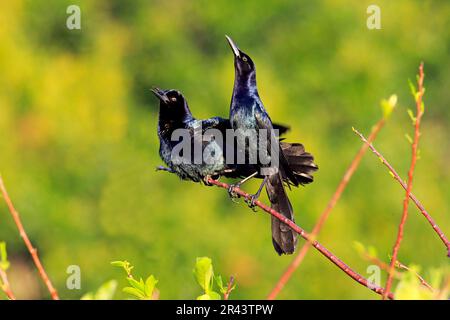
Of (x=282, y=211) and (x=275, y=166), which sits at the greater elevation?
(x=275, y=166)

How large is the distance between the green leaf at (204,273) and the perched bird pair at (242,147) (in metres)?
1.40

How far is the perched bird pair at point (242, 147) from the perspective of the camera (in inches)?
133

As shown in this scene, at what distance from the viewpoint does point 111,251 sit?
15836 millimetres

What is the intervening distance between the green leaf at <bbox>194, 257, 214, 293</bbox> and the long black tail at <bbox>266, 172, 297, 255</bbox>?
1.67m

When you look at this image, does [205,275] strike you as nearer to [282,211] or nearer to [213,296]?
[213,296]

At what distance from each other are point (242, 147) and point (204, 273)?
2.12 meters

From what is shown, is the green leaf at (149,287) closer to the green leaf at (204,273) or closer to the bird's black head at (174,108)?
the green leaf at (204,273)

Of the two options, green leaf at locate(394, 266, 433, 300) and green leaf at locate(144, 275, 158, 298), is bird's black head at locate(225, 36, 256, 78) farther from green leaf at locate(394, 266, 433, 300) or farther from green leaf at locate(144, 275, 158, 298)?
green leaf at locate(394, 266, 433, 300)

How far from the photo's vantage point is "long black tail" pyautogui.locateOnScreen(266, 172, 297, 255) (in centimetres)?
334

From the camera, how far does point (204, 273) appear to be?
65.2 inches

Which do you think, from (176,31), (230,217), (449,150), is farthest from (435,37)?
(230,217)

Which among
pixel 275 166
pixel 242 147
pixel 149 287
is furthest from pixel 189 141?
pixel 149 287

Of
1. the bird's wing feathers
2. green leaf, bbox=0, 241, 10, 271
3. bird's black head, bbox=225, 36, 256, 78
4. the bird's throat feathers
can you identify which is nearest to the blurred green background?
the bird's throat feathers

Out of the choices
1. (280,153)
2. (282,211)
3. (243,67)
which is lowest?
(282,211)
